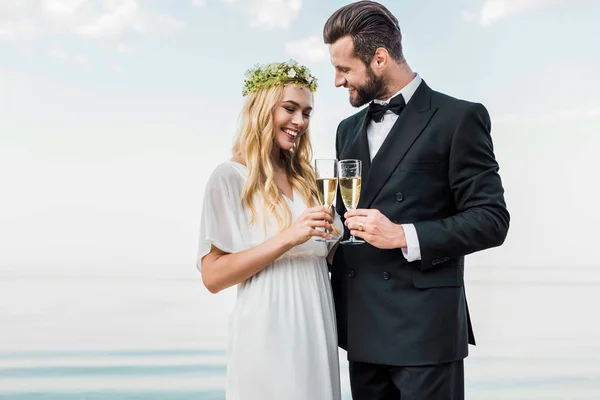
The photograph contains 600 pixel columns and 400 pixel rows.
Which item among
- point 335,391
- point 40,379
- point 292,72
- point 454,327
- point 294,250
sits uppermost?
point 292,72

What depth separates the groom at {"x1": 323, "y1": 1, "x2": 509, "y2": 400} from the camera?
2.47m

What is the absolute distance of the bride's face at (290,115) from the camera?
9.22 feet

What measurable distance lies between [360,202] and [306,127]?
1.33 feet

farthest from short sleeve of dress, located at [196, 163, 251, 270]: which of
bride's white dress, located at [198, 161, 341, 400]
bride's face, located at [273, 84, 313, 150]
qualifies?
bride's face, located at [273, 84, 313, 150]

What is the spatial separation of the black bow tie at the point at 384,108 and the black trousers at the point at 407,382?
884mm

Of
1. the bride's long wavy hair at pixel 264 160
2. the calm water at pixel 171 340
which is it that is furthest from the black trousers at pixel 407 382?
the calm water at pixel 171 340

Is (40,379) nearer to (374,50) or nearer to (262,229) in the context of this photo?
(262,229)

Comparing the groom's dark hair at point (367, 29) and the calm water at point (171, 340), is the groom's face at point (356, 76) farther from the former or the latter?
the calm water at point (171, 340)

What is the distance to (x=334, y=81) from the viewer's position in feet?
9.11

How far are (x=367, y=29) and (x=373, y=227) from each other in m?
0.75

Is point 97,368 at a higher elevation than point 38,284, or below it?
below

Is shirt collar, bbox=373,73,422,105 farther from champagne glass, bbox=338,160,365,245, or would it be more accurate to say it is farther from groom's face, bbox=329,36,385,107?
champagne glass, bbox=338,160,365,245

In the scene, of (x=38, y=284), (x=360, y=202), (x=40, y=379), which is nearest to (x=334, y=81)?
(x=360, y=202)

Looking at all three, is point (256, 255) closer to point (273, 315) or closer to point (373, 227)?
point (273, 315)
